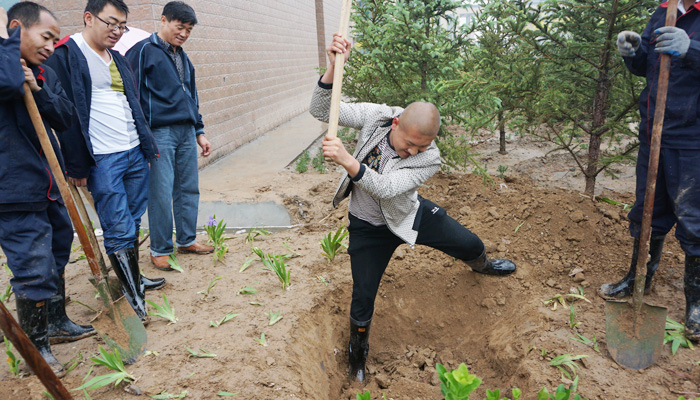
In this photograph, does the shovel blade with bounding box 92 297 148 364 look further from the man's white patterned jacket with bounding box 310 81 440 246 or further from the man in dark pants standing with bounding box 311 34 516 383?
the man's white patterned jacket with bounding box 310 81 440 246

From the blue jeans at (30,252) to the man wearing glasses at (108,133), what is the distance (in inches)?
18.4

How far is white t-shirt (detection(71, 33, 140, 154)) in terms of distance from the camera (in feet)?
9.65

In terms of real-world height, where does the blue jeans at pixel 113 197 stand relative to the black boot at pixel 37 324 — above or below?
above

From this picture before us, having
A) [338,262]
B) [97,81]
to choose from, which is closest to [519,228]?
[338,262]

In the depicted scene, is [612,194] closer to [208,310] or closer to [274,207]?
[274,207]

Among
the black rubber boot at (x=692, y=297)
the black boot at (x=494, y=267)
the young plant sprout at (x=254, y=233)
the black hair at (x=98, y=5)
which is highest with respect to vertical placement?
the black hair at (x=98, y=5)

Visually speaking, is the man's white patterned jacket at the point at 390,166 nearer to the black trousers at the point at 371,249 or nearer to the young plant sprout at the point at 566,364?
the black trousers at the point at 371,249

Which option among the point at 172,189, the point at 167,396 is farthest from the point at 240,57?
the point at 167,396

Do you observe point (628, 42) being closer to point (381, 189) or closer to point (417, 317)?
point (381, 189)

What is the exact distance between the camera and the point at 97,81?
9.73 feet

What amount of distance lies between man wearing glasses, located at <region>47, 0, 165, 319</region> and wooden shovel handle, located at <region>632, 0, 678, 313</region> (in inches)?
125

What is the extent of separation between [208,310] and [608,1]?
14.5 ft

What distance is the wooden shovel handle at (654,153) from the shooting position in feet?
8.18

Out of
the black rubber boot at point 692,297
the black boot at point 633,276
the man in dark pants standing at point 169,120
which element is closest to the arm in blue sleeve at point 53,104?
the man in dark pants standing at point 169,120
